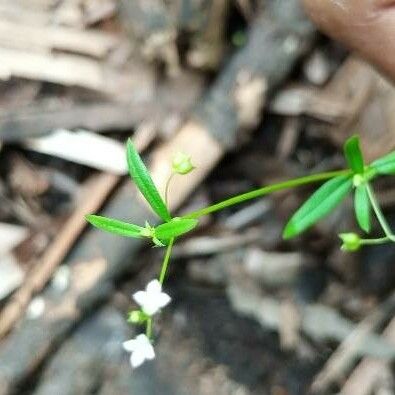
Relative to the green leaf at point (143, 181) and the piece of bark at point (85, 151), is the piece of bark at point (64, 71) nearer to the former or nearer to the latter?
the piece of bark at point (85, 151)

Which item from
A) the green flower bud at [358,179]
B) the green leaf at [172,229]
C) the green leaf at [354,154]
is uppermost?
the green leaf at [172,229]

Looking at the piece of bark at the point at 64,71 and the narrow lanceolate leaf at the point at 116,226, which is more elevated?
the narrow lanceolate leaf at the point at 116,226

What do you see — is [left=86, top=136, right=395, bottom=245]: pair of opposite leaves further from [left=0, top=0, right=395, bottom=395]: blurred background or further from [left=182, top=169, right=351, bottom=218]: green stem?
[left=0, top=0, right=395, bottom=395]: blurred background

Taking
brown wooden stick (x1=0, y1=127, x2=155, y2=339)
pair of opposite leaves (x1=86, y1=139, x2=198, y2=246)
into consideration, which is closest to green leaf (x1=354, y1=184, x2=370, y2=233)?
pair of opposite leaves (x1=86, y1=139, x2=198, y2=246)

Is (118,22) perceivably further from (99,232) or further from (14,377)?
(14,377)

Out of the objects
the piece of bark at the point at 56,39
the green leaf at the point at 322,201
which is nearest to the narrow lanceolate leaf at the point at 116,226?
the green leaf at the point at 322,201

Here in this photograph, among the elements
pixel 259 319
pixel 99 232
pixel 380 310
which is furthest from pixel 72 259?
pixel 380 310

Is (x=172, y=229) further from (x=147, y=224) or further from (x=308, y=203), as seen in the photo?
(x=308, y=203)
